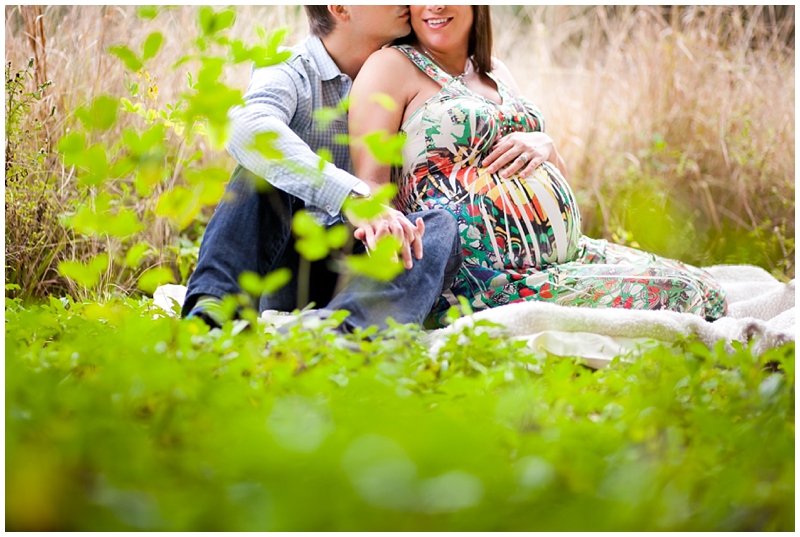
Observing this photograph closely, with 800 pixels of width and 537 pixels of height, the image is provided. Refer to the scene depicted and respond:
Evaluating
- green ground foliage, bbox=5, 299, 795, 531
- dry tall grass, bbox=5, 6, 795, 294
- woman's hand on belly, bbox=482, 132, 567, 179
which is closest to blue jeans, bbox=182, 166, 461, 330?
woman's hand on belly, bbox=482, 132, 567, 179

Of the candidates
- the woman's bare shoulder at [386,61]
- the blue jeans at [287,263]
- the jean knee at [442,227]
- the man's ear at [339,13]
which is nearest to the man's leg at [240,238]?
the blue jeans at [287,263]

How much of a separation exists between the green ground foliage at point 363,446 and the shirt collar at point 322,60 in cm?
119

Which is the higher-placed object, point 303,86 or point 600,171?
point 303,86

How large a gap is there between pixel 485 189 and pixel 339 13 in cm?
73

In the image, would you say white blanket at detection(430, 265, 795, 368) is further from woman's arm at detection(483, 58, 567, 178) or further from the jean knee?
woman's arm at detection(483, 58, 567, 178)

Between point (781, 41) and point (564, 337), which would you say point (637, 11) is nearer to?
point (781, 41)

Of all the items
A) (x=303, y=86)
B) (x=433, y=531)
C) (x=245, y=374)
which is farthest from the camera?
(x=303, y=86)

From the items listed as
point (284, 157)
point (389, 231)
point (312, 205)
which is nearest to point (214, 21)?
point (284, 157)

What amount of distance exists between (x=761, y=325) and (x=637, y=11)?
2.94 meters

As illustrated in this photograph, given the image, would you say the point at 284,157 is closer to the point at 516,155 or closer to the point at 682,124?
the point at 516,155

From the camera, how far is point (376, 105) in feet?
6.67

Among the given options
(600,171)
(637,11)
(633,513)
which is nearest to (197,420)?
(633,513)

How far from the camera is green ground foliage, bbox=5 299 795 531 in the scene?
0.73 metres

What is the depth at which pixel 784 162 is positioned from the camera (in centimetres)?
343
